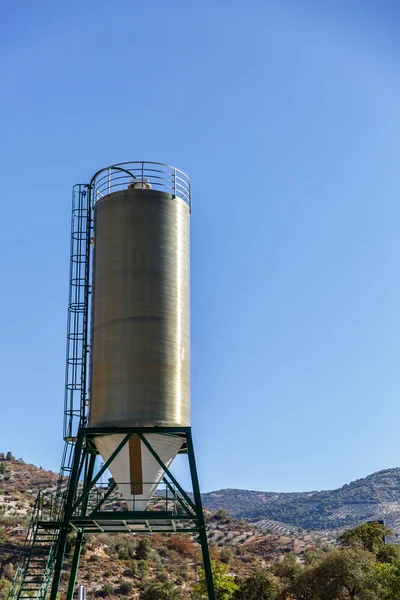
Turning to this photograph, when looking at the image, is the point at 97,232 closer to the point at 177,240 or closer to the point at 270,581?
the point at 177,240

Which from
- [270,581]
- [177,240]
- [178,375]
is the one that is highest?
[177,240]

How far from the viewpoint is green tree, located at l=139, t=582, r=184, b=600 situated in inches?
1744

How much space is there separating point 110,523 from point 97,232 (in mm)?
7771

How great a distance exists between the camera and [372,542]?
51688 millimetres

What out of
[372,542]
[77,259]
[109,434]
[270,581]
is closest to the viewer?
[109,434]

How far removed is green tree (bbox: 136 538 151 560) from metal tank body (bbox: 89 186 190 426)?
35681 mm

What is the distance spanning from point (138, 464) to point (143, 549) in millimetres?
36422

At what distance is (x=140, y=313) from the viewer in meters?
22.2

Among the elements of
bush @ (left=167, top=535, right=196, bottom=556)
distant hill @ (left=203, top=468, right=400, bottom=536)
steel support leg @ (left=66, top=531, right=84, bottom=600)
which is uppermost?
distant hill @ (left=203, top=468, right=400, bottom=536)

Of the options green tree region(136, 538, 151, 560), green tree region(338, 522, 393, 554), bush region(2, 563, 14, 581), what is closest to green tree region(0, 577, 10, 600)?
bush region(2, 563, 14, 581)

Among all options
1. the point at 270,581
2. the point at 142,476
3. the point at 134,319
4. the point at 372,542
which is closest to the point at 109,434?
the point at 142,476

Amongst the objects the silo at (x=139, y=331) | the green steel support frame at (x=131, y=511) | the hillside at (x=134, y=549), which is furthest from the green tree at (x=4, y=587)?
the silo at (x=139, y=331)

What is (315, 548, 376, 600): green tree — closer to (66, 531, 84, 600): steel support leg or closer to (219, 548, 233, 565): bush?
(219, 548, 233, 565): bush

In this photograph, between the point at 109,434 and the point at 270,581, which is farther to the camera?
the point at 270,581
